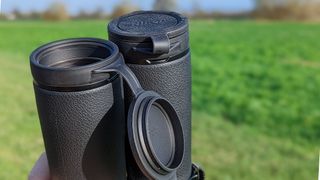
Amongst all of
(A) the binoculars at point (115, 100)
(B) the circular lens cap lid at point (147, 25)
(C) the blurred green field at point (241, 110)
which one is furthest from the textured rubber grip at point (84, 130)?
(C) the blurred green field at point (241, 110)

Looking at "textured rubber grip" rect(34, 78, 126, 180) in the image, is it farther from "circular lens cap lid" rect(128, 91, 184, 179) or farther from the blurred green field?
the blurred green field

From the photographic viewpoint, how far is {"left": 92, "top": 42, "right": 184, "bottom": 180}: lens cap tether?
844 mm

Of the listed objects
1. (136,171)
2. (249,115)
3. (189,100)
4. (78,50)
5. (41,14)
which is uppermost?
(78,50)

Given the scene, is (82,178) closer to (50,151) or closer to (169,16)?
(50,151)

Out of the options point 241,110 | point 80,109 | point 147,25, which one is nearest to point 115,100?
point 80,109

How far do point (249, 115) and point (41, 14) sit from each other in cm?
622

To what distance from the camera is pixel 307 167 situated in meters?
2.33

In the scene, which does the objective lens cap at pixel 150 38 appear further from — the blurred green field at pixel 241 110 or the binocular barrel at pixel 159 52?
the blurred green field at pixel 241 110

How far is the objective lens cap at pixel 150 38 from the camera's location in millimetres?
935

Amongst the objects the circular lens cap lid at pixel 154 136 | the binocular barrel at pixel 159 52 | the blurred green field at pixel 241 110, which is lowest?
the blurred green field at pixel 241 110

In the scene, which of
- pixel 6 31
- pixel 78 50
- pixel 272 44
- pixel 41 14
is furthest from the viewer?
pixel 41 14

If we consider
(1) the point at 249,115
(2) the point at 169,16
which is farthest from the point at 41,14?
(2) the point at 169,16

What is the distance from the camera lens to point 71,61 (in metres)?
0.94

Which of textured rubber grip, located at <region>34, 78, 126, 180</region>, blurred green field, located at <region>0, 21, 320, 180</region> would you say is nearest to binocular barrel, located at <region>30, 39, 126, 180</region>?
textured rubber grip, located at <region>34, 78, 126, 180</region>
